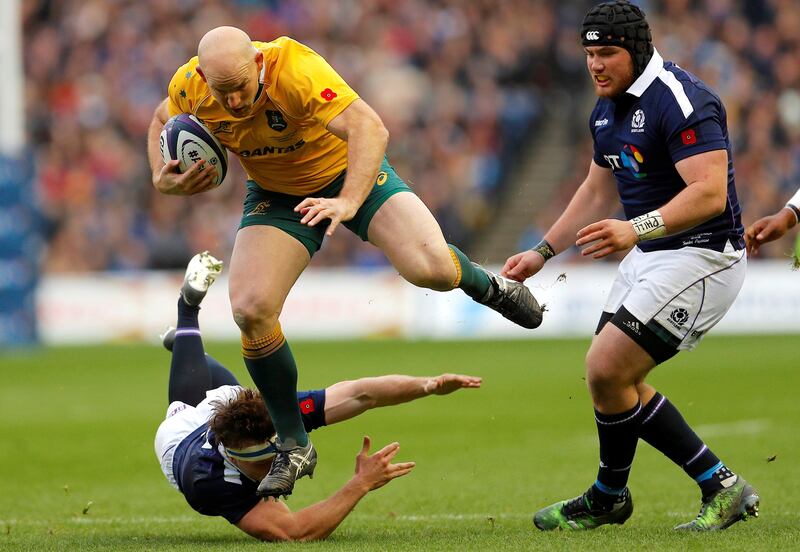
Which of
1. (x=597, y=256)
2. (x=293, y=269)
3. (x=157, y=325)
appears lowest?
(x=157, y=325)

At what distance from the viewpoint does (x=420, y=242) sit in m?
6.93

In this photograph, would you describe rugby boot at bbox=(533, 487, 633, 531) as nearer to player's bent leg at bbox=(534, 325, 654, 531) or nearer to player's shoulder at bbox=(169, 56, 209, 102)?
player's bent leg at bbox=(534, 325, 654, 531)

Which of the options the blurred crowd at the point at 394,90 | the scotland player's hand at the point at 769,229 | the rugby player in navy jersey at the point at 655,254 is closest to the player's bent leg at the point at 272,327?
the rugby player in navy jersey at the point at 655,254

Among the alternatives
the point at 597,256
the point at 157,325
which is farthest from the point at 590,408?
the point at 157,325

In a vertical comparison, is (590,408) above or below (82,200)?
above

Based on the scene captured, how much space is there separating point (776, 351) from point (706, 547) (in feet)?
41.3

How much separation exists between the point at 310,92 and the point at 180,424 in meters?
1.91

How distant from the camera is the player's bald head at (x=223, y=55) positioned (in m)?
6.37

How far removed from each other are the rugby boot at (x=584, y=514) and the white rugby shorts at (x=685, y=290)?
0.95m

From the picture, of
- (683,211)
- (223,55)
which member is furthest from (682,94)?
(223,55)

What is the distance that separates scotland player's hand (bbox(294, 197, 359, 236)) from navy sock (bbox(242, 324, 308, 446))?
767mm

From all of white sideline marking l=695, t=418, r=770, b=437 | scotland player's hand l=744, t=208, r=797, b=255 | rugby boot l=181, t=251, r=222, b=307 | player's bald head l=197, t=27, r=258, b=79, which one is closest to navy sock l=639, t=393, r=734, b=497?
scotland player's hand l=744, t=208, r=797, b=255

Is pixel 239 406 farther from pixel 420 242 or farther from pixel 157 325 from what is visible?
pixel 157 325

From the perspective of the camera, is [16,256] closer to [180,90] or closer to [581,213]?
[180,90]
